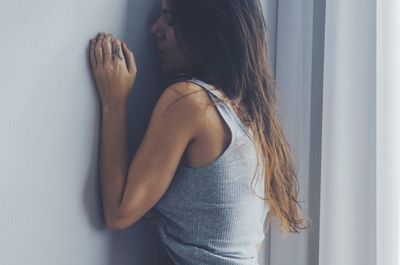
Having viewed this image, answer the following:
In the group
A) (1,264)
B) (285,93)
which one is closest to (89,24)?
(1,264)

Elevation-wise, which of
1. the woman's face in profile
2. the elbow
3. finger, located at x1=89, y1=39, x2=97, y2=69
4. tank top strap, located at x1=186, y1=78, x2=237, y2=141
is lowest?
the elbow

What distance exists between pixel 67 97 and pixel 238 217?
0.42m

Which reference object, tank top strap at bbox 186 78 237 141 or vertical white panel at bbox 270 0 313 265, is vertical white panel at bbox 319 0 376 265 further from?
tank top strap at bbox 186 78 237 141

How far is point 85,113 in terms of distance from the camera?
103 centimetres

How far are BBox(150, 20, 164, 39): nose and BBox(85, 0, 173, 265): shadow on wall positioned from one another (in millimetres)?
11

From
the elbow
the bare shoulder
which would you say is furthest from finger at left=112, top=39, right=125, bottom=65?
the elbow

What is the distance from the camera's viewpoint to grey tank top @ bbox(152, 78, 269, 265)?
1.08m

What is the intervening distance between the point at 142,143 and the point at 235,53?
0.28 m

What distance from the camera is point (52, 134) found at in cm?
95

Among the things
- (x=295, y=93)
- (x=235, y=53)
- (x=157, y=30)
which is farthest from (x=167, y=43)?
(x=295, y=93)

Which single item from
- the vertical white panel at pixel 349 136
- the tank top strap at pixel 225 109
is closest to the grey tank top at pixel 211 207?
the tank top strap at pixel 225 109

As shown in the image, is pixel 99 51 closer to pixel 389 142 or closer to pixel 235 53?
pixel 235 53

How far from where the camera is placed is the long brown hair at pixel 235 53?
113 cm

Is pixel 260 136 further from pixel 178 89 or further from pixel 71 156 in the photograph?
pixel 71 156
